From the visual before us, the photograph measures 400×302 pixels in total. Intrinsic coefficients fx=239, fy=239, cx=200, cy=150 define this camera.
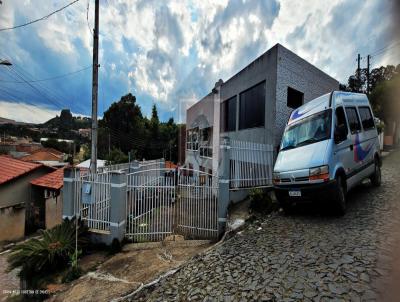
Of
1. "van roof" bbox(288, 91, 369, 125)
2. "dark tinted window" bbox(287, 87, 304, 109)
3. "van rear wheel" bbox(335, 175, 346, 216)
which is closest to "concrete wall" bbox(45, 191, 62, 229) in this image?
"van roof" bbox(288, 91, 369, 125)

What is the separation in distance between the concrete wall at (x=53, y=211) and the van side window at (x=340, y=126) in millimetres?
13463

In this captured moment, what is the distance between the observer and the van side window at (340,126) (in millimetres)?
5660

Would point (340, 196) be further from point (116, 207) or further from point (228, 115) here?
point (228, 115)

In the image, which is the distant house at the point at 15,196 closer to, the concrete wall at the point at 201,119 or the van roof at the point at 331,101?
the concrete wall at the point at 201,119

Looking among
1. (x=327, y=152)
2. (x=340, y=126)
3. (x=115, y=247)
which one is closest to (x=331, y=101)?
(x=340, y=126)

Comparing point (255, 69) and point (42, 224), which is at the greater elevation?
point (255, 69)

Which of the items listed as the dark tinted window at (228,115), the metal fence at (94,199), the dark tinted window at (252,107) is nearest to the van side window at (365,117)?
the dark tinted window at (252,107)

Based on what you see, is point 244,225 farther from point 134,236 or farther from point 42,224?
point 42,224

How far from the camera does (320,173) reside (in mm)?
5219

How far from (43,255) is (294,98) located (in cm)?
1075

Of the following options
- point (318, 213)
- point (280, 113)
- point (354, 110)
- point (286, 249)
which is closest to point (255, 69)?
point (280, 113)

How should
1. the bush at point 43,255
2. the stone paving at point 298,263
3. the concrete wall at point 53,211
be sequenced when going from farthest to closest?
the concrete wall at point 53,211 < the bush at point 43,255 < the stone paving at point 298,263

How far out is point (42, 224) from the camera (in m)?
14.3

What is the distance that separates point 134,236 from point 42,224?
1034 cm
